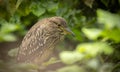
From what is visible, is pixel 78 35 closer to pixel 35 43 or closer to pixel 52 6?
pixel 35 43

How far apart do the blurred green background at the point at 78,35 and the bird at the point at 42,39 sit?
8 cm

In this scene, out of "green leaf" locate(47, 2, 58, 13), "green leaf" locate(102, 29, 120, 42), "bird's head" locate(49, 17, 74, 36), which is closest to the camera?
"green leaf" locate(102, 29, 120, 42)

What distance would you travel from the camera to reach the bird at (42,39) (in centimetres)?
357

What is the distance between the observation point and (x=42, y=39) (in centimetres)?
385

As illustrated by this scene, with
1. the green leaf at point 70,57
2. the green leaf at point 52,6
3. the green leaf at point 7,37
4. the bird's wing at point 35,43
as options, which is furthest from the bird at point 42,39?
the green leaf at point 70,57

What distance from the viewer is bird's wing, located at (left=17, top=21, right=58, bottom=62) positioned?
3.56m

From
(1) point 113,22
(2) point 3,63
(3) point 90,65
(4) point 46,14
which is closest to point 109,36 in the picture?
(1) point 113,22

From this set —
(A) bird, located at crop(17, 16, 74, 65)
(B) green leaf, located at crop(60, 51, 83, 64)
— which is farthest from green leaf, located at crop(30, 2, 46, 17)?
(B) green leaf, located at crop(60, 51, 83, 64)

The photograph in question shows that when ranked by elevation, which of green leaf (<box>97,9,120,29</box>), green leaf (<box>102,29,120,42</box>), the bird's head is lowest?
green leaf (<box>102,29,120,42</box>)

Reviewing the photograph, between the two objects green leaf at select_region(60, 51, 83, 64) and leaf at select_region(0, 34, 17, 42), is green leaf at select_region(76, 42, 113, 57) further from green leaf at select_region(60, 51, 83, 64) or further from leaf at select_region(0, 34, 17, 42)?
leaf at select_region(0, 34, 17, 42)

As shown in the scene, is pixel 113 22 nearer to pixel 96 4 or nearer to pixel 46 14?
pixel 96 4

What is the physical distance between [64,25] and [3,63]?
2.41 meters

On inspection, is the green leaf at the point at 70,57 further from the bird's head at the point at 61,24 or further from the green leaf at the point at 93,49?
the bird's head at the point at 61,24

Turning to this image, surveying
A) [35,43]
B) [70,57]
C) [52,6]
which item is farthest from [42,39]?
[70,57]
